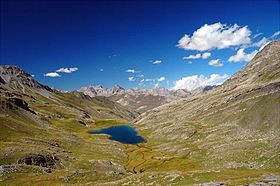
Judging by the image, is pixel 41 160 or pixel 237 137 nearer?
pixel 41 160

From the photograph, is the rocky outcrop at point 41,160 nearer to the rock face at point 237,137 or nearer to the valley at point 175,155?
the valley at point 175,155

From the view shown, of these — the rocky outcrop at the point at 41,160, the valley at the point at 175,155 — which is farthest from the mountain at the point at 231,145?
the rocky outcrop at the point at 41,160

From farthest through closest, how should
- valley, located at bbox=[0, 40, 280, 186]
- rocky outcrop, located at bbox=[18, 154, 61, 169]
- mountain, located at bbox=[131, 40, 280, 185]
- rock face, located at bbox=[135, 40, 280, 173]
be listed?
rocky outcrop, located at bbox=[18, 154, 61, 169] < rock face, located at bbox=[135, 40, 280, 173] < mountain, located at bbox=[131, 40, 280, 185] < valley, located at bbox=[0, 40, 280, 186]

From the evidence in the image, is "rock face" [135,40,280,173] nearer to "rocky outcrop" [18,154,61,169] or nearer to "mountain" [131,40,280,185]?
"mountain" [131,40,280,185]

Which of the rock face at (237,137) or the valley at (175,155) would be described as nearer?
the valley at (175,155)

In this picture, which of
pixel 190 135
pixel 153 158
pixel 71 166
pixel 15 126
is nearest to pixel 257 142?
pixel 153 158

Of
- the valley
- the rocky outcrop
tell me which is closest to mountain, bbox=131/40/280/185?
the valley

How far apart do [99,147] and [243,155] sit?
83.0 meters

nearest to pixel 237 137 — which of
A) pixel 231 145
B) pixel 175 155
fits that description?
pixel 231 145

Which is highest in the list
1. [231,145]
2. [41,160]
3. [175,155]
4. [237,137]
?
[41,160]

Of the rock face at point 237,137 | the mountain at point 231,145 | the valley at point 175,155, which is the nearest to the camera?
the valley at point 175,155

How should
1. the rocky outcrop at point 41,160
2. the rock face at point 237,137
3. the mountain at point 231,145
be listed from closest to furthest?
1. the mountain at point 231,145
2. the rock face at point 237,137
3. the rocky outcrop at point 41,160

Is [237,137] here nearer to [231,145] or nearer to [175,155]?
[231,145]

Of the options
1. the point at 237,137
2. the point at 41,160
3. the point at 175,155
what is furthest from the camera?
the point at 175,155
